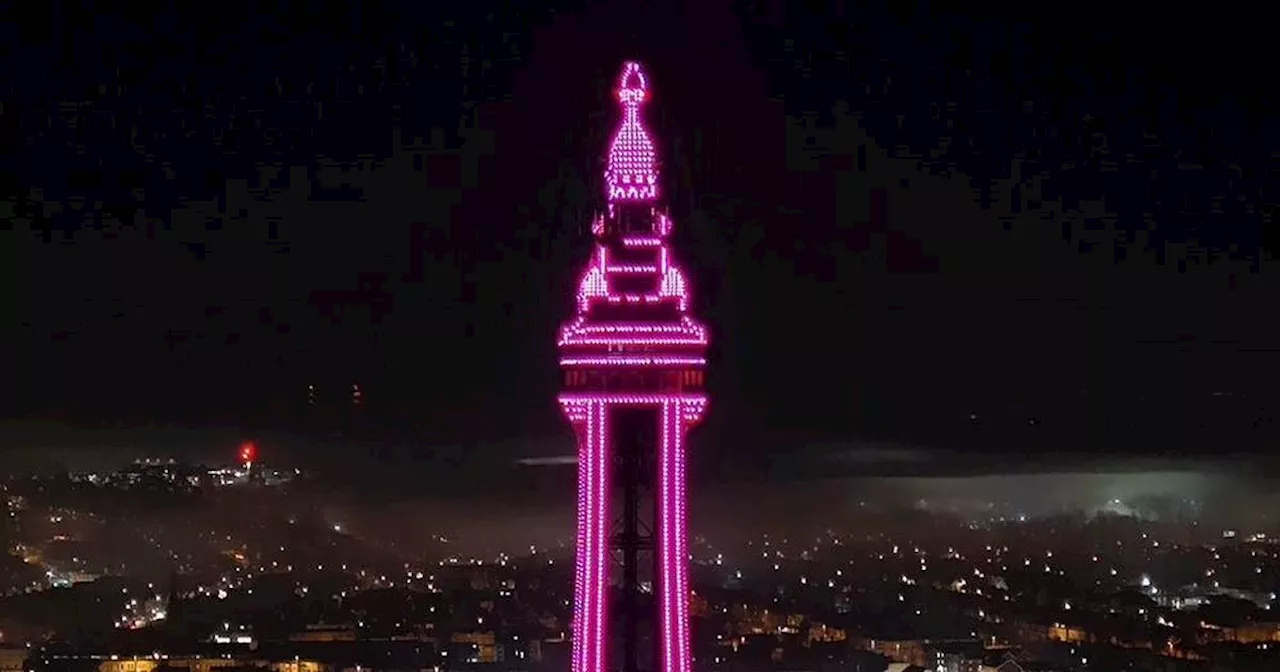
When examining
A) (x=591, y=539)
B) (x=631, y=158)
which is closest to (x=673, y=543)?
(x=591, y=539)

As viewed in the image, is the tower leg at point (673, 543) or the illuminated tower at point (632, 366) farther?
the illuminated tower at point (632, 366)

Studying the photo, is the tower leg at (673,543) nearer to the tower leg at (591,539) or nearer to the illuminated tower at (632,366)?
the illuminated tower at (632,366)

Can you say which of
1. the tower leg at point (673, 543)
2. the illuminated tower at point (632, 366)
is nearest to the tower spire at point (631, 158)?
the illuminated tower at point (632, 366)

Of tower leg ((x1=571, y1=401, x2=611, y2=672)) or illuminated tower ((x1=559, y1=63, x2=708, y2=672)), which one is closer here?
tower leg ((x1=571, y1=401, x2=611, y2=672))

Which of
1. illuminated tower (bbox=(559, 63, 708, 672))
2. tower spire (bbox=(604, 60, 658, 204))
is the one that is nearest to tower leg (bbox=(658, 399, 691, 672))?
illuminated tower (bbox=(559, 63, 708, 672))

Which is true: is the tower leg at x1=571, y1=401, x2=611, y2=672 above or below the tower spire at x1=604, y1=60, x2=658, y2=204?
below

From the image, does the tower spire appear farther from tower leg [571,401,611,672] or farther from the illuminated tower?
tower leg [571,401,611,672]
